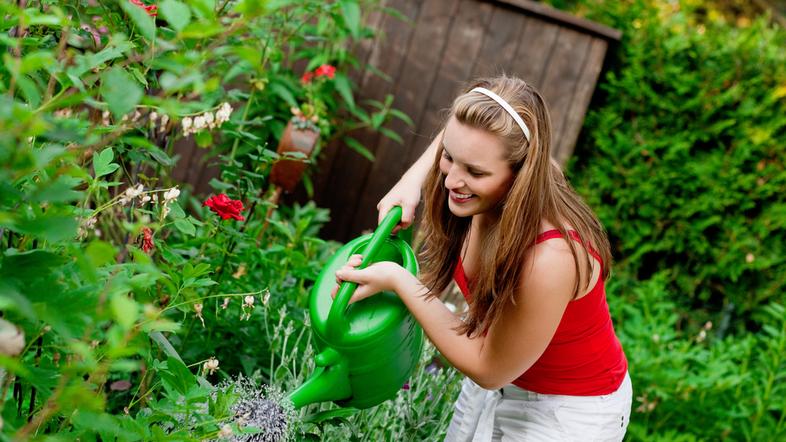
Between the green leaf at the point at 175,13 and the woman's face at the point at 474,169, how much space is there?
0.74 meters

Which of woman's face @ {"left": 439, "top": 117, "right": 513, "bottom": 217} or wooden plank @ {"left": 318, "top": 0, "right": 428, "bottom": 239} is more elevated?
woman's face @ {"left": 439, "top": 117, "right": 513, "bottom": 217}

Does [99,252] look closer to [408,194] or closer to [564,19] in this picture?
[408,194]

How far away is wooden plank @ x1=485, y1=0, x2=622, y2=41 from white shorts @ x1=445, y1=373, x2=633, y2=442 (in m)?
2.05

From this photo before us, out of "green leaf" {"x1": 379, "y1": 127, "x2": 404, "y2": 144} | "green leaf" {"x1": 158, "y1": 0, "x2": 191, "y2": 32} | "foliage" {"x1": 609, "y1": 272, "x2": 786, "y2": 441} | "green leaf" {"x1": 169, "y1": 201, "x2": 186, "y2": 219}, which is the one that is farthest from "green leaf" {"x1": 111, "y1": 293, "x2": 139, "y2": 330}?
"green leaf" {"x1": 379, "y1": 127, "x2": 404, "y2": 144}

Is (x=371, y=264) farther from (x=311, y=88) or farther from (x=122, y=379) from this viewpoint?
(x=311, y=88)

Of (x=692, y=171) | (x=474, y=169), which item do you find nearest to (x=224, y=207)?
(x=474, y=169)

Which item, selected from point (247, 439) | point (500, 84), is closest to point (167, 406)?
point (247, 439)

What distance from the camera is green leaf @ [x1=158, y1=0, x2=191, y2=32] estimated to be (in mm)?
731

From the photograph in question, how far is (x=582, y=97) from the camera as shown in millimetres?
3539

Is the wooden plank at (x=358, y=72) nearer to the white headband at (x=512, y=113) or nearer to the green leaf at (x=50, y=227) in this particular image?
the white headband at (x=512, y=113)

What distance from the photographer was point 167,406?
121 centimetres

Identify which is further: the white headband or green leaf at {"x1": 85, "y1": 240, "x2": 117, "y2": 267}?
the white headband

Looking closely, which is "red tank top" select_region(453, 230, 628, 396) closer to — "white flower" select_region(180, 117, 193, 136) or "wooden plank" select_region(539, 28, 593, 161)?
"white flower" select_region(180, 117, 193, 136)

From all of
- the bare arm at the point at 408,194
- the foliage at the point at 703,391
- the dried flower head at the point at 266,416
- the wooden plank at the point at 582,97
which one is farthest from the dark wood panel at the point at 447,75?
the dried flower head at the point at 266,416
